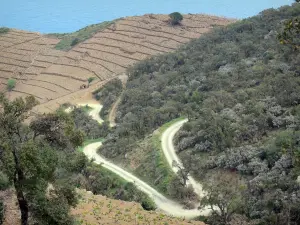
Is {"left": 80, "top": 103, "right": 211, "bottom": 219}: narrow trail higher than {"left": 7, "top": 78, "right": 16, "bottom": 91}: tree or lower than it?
higher

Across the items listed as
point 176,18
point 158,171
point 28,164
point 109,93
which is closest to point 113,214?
point 28,164

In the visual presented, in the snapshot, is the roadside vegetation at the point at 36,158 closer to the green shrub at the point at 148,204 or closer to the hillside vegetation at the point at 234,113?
the hillside vegetation at the point at 234,113

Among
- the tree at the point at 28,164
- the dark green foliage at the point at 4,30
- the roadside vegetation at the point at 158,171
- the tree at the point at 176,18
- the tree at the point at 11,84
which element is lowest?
the tree at the point at 11,84

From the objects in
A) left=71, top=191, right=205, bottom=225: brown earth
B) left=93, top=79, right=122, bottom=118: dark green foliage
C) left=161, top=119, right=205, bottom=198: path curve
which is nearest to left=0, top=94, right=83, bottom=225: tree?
left=71, top=191, right=205, bottom=225: brown earth

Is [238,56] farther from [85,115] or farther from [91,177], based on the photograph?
[91,177]

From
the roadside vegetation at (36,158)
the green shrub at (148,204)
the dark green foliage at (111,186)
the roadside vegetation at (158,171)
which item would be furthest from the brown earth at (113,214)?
the roadside vegetation at (158,171)

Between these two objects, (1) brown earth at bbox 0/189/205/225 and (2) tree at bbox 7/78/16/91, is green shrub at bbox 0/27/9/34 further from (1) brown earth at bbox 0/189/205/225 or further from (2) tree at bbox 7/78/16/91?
(1) brown earth at bbox 0/189/205/225
